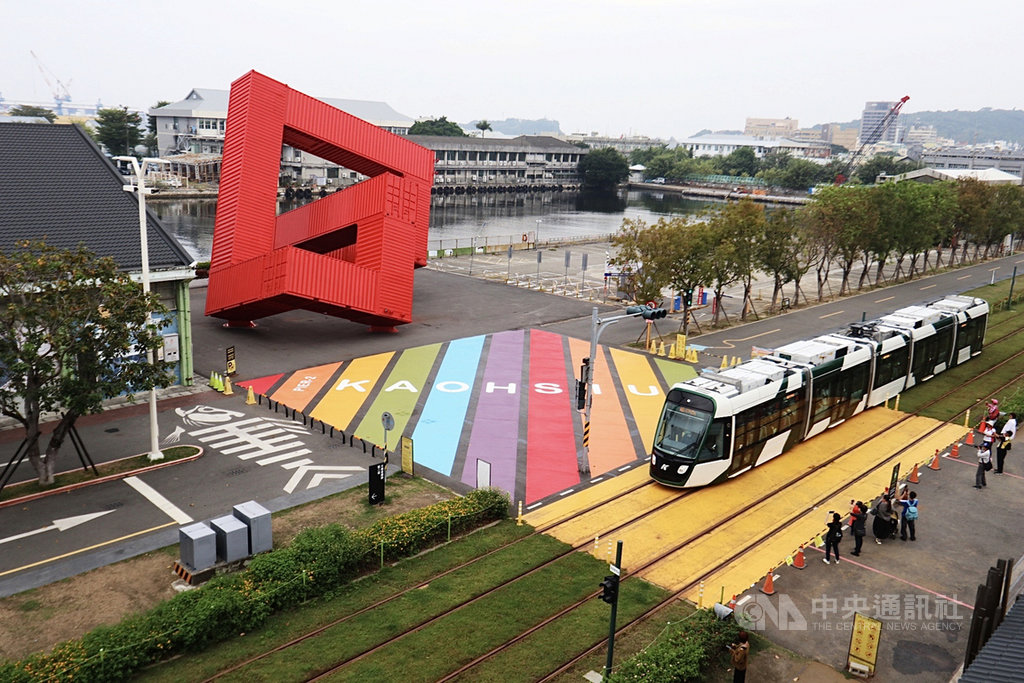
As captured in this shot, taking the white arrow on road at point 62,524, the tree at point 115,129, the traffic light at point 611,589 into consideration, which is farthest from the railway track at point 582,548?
the tree at point 115,129

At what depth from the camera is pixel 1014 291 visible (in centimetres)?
6644

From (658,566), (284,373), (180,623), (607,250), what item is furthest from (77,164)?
(607,250)

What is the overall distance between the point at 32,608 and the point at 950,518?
84.5 ft

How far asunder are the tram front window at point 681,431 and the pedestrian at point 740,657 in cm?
936

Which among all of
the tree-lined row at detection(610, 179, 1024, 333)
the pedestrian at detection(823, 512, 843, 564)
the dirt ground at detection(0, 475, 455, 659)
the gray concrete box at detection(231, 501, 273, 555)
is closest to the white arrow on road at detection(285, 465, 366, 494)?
the dirt ground at detection(0, 475, 455, 659)

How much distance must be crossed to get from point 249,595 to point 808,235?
50.7 metres

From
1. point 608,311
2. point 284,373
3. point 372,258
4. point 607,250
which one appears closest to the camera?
point 284,373

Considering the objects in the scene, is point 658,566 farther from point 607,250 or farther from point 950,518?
point 607,250

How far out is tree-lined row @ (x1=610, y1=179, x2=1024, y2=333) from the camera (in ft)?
153

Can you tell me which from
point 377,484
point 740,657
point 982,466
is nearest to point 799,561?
point 740,657

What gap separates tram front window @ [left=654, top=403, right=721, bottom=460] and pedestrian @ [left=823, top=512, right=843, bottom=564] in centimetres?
503

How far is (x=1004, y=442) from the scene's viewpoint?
28531mm

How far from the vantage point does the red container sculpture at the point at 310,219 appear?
40.9 m

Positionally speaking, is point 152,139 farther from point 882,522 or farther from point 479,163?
point 882,522
